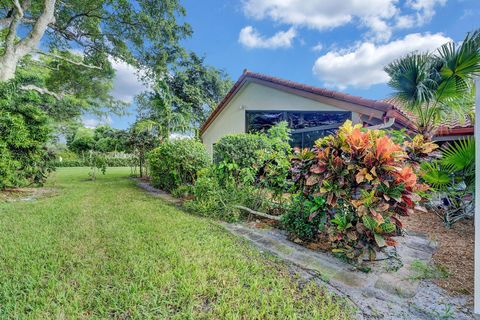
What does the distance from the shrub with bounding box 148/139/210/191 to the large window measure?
2408mm

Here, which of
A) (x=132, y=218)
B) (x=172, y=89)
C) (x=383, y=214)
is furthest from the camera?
(x=172, y=89)

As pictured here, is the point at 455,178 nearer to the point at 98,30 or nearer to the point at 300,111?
the point at 300,111

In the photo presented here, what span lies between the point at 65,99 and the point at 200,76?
12189 mm

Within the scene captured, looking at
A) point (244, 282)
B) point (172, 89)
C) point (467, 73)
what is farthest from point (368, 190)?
point (172, 89)

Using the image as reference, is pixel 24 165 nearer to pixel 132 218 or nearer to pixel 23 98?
pixel 23 98

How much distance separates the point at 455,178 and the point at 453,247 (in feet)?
6.45

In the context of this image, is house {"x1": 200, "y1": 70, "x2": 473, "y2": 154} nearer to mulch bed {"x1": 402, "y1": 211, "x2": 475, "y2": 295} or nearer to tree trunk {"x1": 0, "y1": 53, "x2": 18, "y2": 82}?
mulch bed {"x1": 402, "y1": 211, "x2": 475, "y2": 295}

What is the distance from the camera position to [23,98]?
848 cm

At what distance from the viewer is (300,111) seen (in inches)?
377

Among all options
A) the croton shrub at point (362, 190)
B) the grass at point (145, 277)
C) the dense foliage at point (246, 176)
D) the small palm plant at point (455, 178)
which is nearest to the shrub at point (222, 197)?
the dense foliage at point (246, 176)

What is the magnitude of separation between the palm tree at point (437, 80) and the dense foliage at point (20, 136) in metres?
12.8

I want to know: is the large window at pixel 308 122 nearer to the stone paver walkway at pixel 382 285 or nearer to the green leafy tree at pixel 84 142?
the stone paver walkway at pixel 382 285

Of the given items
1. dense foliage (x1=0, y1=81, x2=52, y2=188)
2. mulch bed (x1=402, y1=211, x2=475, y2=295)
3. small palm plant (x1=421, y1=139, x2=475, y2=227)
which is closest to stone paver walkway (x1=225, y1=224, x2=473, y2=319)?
mulch bed (x1=402, y1=211, x2=475, y2=295)

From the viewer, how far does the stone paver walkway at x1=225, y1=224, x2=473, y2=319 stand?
98.1 inches
